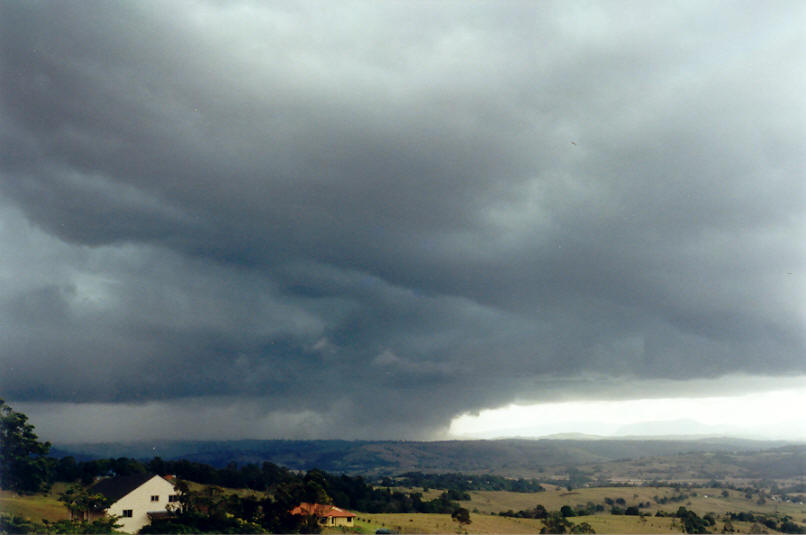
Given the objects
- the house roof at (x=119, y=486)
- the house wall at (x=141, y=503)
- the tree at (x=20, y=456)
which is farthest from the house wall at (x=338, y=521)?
the tree at (x=20, y=456)

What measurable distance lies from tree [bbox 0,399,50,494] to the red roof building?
1566 inches

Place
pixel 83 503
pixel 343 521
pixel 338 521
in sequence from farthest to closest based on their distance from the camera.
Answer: pixel 343 521
pixel 338 521
pixel 83 503

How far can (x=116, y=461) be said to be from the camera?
313ft

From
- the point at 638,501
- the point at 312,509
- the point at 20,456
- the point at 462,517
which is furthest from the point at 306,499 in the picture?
the point at 638,501

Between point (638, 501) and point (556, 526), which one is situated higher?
point (556, 526)

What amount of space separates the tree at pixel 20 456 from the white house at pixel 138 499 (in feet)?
47.0

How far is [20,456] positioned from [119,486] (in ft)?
57.9

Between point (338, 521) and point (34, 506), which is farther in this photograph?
point (338, 521)

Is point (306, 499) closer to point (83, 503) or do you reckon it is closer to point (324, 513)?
point (324, 513)

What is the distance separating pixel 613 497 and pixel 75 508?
11607 centimetres

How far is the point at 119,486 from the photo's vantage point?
63.1 m

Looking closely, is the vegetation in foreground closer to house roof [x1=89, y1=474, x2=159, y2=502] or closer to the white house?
the white house

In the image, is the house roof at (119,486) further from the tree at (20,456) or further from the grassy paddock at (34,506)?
the tree at (20,456)

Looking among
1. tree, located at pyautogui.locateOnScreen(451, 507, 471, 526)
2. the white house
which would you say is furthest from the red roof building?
tree, located at pyautogui.locateOnScreen(451, 507, 471, 526)
